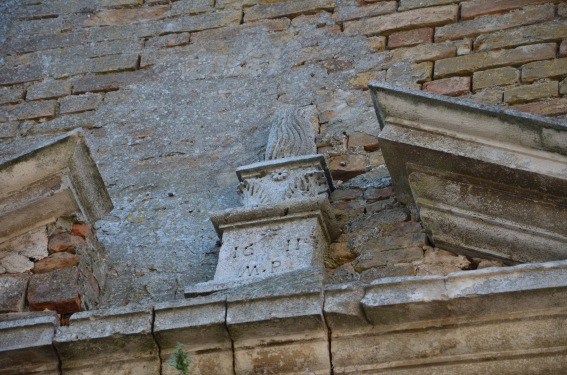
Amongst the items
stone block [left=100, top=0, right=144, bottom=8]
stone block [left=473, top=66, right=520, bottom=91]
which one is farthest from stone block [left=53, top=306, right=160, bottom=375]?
stone block [left=100, top=0, right=144, bottom=8]

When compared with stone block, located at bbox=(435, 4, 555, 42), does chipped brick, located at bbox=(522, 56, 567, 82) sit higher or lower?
lower

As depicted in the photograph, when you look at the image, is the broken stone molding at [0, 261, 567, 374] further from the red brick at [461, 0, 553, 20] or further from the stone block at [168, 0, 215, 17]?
the stone block at [168, 0, 215, 17]

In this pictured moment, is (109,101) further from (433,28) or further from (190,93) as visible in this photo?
(433,28)

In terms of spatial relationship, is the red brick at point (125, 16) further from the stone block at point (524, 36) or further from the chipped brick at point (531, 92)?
the chipped brick at point (531, 92)

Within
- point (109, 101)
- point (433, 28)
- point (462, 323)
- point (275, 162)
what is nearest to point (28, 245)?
point (275, 162)

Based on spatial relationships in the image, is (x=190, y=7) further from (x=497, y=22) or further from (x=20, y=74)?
(x=497, y=22)

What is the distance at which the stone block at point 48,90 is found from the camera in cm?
616

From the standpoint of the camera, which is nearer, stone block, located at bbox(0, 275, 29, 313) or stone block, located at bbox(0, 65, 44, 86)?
stone block, located at bbox(0, 275, 29, 313)

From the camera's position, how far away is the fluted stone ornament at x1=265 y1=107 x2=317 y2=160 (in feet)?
17.1

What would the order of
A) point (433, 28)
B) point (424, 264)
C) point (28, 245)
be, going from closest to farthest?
point (424, 264), point (28, 245), point (433, 28)

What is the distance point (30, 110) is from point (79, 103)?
10.2 inches

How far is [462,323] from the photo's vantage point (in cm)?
381

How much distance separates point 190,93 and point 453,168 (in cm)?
194

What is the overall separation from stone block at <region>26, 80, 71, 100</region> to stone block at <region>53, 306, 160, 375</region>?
7.79 feet
